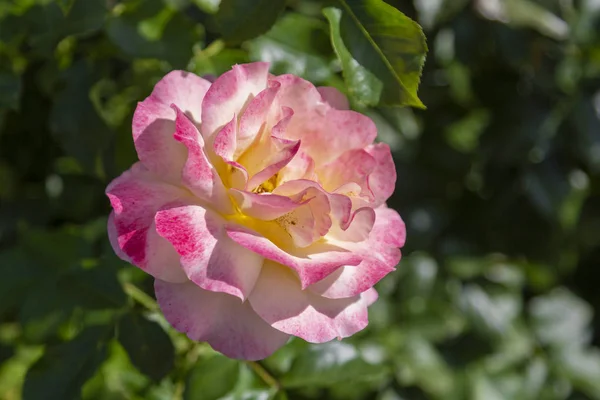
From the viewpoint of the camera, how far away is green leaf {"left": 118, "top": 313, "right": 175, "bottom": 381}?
0.81m

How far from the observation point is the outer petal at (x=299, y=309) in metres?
0.66

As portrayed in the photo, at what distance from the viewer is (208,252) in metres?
0.64

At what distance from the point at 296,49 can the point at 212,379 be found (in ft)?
1.38

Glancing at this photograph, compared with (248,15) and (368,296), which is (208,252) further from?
(248,15)

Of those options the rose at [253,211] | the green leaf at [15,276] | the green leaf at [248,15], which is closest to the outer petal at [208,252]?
the rose at [253,211]

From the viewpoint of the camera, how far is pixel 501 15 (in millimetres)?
1341

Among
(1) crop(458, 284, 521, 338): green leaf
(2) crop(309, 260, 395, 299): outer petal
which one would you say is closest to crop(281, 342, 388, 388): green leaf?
(2) crop(309, 260, 395, 299): outer petal

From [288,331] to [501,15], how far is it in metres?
0.92

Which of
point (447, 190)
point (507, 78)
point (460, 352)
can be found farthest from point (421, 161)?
point (460, 352)

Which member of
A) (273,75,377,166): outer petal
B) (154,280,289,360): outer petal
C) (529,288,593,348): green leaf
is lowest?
(529,288,593,348): green leaf

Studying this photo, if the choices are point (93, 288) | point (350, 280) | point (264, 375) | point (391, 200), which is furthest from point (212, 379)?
point (391, 200)

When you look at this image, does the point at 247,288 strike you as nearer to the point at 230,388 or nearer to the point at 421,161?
the point at 230,388

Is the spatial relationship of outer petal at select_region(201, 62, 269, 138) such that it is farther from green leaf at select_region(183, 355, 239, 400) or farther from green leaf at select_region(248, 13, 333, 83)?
green leaf at select_region(183, 355, 239, 400)

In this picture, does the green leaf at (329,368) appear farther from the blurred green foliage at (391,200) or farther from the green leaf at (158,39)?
the green leaf at (158,39)
